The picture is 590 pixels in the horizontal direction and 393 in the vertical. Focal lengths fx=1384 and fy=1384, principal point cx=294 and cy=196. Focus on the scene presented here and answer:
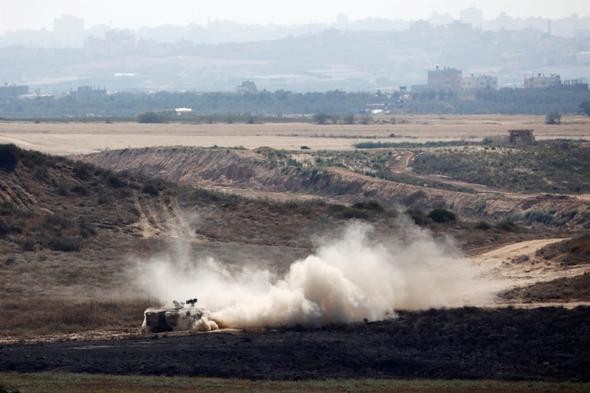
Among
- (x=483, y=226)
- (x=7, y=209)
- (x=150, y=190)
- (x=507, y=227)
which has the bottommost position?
(x=507, y=227)

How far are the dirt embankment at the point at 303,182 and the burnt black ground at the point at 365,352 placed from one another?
1808 inches

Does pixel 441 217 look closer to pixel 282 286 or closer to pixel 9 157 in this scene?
pixel 9 157

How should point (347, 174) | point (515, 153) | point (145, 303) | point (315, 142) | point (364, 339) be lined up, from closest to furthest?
point (364, 339) → point (145, 303) → point (347, 174) → point (515, 153) → point (315, 142)

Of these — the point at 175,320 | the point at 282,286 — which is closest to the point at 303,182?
the point at 282,286

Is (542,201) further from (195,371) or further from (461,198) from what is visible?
(195,371)

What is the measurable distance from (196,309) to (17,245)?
65.7ft

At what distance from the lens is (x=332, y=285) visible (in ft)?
195

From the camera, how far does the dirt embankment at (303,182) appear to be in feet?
365

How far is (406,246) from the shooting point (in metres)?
76.4

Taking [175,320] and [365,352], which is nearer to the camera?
[365,352]

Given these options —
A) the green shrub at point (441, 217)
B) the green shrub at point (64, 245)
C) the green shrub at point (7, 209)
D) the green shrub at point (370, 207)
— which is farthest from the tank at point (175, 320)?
the green shrub at point (370, 207)

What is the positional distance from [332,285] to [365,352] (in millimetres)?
8887

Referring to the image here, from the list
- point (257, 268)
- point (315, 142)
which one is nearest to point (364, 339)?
point (257, 268)

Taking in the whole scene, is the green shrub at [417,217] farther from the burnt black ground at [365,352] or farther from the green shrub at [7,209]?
the burnt black ground at [365,352]
